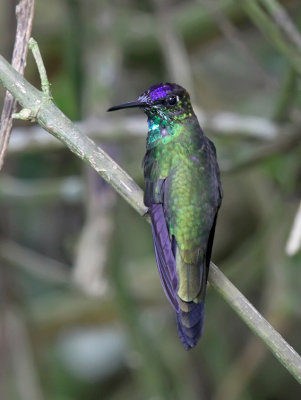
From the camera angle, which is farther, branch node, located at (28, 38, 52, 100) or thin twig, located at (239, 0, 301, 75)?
thin twig, located at (239, 0, 301, 75)

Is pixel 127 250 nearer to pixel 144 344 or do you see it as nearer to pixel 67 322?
pixel 67 322

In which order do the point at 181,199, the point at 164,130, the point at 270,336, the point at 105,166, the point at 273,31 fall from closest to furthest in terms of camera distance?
the point at 270,336, the point at 105,166, the point at 181,199, the point at 164,130, the point at 273,31

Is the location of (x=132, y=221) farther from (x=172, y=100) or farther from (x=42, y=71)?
(x=42, y=71)

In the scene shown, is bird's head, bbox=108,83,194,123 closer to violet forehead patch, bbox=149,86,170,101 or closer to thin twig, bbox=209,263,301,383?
violet forehead patch, bbox=149,86,170,101

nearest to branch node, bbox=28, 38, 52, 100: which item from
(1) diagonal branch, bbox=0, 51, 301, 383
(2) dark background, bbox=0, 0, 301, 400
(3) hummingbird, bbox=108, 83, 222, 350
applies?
(1) diagonal branch, bbox=0, 51, 301, 383

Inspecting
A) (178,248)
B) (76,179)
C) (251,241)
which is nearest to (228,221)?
(251,241)

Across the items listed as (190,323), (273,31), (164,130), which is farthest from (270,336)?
(273,31)

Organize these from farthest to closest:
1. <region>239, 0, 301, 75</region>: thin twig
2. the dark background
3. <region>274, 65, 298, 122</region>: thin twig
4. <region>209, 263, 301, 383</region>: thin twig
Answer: the dark background < <region>274, 65, 298, 122</region>: thin twig < <region>239, 0, 301, 75</region>: thin twig < <region>209, 263, 301, 383</region>: thin twig
